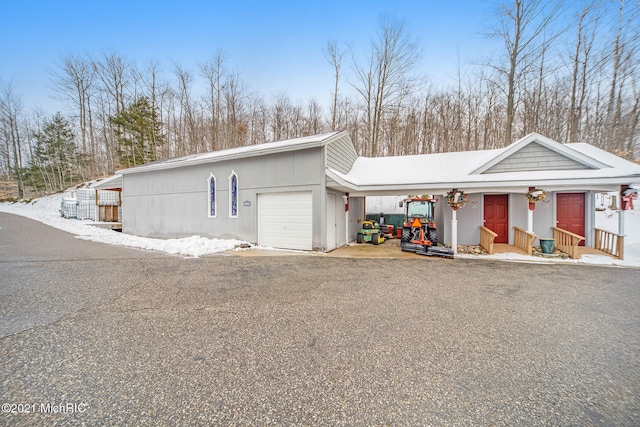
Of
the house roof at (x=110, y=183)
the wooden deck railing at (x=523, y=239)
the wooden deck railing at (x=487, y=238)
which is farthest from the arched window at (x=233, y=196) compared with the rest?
the wooden deck railing at (x=523, y=239)

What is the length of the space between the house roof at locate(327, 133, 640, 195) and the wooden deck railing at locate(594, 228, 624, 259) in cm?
163

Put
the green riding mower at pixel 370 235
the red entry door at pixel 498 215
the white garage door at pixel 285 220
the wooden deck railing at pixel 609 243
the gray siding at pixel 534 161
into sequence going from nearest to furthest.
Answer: the wooden deck railing at pixel 609 243, the gray siding at pixel 534 161, the white garage door at pixel 285 220, the red entry door at pixel 498 215, the green riding mower at pixel 370 235

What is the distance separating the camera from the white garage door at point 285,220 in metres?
9.25

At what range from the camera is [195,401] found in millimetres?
1938

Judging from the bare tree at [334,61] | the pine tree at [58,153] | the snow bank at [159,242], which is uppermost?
the bare tree at [334,61]

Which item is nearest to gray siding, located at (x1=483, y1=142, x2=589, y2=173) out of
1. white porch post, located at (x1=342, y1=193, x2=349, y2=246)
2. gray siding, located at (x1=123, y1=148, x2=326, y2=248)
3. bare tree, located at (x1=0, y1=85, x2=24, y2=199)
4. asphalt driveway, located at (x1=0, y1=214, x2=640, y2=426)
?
asphalt driveway, located at (x1=0, y1=214, x2=640, y2=426)

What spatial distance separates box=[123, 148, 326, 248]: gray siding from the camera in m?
9.12

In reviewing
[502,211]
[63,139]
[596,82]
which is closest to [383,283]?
[502,211]

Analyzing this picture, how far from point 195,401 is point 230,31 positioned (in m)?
21.7

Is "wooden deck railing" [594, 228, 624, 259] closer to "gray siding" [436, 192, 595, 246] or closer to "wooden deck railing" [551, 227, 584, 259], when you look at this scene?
"gray siding" [436, 192, 595, 246]

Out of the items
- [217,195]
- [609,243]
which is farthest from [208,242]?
[609,243]

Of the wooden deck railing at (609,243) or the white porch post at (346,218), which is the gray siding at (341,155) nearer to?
the white porch post at (346,218)

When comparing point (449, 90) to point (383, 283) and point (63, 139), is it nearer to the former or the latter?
point (383, 283)

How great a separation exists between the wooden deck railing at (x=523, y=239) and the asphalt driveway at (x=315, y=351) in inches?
121
